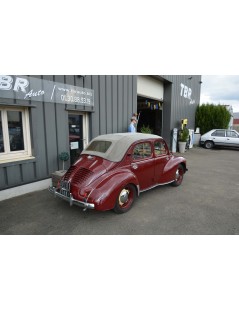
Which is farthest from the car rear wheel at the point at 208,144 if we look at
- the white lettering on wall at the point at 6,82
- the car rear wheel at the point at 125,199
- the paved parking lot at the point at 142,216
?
the white lettering on wall at the point at 6,82

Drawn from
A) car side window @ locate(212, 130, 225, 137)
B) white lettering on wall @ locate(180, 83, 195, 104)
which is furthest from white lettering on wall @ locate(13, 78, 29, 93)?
car side window @ locate(212, 130, 225, 137)

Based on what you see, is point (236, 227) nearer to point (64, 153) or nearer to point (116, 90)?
point (64, 153)

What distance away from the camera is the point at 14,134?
4.63m

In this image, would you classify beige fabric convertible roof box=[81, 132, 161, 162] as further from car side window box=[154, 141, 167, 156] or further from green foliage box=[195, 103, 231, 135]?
green foliage box=[195, 103, 231, 135]

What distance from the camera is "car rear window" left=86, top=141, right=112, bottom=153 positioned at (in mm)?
4025

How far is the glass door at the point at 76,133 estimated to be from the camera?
19.7ft

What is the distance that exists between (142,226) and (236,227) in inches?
61.9

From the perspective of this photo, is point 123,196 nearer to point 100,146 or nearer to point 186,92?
point 100,146

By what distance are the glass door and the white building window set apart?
141 cm

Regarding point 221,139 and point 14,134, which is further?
point 221,139

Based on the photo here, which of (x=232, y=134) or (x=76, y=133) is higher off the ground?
(x=76, y=133)

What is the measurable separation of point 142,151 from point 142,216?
141 centimetres

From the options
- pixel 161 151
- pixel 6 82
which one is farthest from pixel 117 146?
pixel 6 82

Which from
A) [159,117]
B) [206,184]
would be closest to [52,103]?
[206,184]
